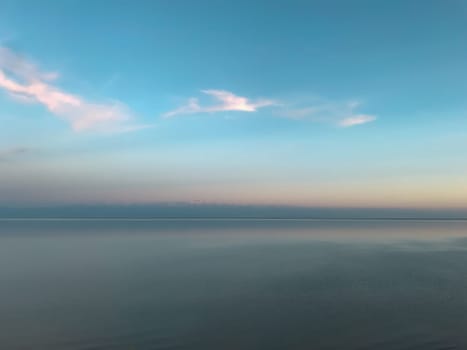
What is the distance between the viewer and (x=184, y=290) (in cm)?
2111

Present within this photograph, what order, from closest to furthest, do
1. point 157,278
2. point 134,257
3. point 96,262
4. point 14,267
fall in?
point 157,278
point 14,267
point 96,262
point 134,257

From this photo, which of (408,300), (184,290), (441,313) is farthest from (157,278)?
(441,313)

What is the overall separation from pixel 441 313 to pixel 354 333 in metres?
5.03

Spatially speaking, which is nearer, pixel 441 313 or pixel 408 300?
pixel 441 313

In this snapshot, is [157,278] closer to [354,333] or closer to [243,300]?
[243,300]

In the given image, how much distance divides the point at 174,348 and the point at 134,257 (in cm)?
2684

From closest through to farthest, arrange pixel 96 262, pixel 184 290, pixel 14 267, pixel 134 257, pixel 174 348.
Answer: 1. pixel 174 348
2. pixel 184 290
3. pixel 14 267
4. pixel 96 262
5. pixel 134 257

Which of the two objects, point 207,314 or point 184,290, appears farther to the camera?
point 184,290

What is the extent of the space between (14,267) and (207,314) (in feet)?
68.8

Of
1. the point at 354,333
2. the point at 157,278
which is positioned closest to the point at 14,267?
the point at 157,278

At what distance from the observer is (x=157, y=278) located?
82.3 feet

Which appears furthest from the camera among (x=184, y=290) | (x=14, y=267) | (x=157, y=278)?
(x=14, y=267)

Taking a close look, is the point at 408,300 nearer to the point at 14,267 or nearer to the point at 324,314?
the point at 324,314

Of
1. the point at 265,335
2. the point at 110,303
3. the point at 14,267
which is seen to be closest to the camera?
the point at 265,335
